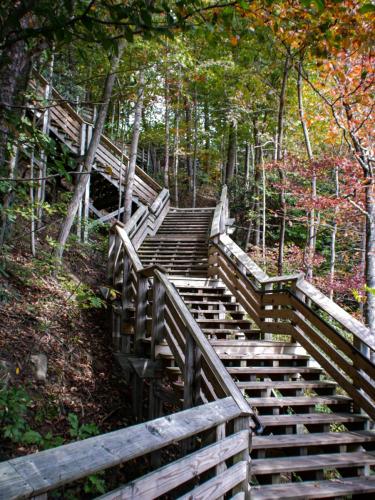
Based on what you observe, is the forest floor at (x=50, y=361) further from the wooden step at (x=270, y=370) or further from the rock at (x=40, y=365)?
the wooden step at (x=270, y=370)

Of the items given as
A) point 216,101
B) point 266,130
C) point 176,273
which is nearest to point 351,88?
point 176,273

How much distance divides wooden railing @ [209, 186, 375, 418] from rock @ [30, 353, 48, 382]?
129 inches

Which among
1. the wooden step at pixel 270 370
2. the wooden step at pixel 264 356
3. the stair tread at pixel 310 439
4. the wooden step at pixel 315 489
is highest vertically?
the wooden step at pixel 264 356

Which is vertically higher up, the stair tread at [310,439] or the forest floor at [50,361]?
the forest floor at [50,361]

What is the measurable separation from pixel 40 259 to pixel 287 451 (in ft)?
16.4

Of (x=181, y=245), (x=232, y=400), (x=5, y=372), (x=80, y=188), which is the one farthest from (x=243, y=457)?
(x=181, y=245)

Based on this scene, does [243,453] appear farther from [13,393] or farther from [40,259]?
[40,259]

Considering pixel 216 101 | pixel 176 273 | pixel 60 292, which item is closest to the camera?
pixel 60 292

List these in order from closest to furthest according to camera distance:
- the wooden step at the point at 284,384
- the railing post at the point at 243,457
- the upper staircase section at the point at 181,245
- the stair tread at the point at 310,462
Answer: the railing post at the point at 243,457
the stair tread at the point at 310,462
the wooden step at the point at 284,384
the upper staircase section at the point at 181,245

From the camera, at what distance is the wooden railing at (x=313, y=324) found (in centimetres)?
434

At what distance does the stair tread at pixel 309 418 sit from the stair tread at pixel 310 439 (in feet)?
0.42

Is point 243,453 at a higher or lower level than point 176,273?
lower

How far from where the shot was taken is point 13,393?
12.5 ft

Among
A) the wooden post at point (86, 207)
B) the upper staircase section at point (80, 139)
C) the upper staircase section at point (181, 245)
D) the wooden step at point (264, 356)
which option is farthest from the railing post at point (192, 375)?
the upper staircase section at point (80, 139)
